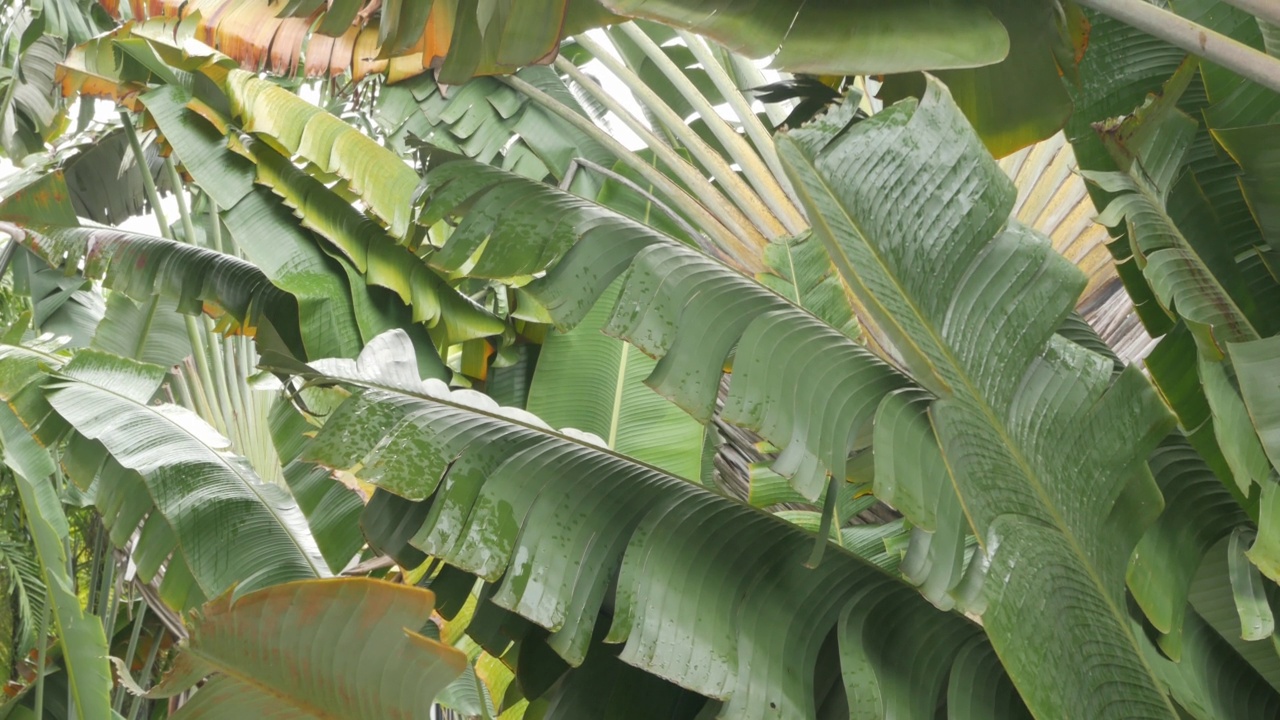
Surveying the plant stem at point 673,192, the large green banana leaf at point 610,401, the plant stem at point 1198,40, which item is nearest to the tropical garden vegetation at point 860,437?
the plant stem at point 1198,40

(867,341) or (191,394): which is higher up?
(867,341)

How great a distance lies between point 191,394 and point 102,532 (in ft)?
1.73

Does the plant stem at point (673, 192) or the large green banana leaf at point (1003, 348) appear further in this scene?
the plant stem at point (673, 192)

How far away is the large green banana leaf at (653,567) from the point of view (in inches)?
36.2

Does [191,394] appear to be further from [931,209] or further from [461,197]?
[931,209]

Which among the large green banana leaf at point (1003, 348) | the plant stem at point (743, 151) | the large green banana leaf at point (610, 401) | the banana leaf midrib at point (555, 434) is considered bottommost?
the large green banana leaf at point (610, 401)

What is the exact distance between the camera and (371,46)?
6.73 feet

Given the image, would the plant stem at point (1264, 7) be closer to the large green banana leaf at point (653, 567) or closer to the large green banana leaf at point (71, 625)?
the large green banana leaf at point (653, 567)

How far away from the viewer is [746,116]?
7.41ft

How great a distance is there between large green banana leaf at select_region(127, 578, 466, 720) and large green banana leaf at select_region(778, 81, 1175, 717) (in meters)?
0.53

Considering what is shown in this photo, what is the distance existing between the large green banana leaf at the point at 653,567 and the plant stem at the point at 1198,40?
1.89ft

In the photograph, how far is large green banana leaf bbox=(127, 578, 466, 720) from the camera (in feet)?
2.64

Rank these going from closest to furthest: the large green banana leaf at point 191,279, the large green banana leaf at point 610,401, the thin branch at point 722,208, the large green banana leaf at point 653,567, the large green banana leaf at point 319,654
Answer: the large green banana leaf at point 319,654
the large green banana leaf at point 653,567
the large green banana leaf at point 610,401
the large green banana leaf at point 191,279
the thin branch at point 722,208

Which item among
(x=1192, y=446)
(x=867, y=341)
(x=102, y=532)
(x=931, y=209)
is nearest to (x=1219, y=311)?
(x=1192, y=446)
